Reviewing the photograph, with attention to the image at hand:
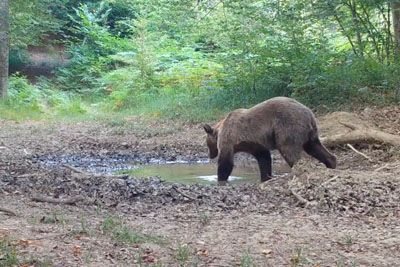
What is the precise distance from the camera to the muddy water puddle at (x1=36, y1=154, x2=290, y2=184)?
11.8 metres

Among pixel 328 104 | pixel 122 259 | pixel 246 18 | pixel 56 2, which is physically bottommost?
pixel 122 259

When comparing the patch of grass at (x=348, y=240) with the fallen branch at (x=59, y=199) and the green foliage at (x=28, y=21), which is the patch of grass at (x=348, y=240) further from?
the green foliage at (x=28, y=21)

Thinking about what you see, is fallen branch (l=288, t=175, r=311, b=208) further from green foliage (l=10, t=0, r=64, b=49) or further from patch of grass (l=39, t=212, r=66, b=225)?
green foliage (l=10, t=0, r=64, b=49)

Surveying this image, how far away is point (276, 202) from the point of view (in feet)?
27.4

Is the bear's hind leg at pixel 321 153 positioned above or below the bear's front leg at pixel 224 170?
above

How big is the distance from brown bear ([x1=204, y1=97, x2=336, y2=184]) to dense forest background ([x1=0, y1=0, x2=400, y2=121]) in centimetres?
509

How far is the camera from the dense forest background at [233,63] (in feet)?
55.8

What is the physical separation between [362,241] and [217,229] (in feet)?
4.56

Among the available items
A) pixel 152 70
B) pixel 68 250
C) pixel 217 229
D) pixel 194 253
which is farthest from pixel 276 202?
Answer: pixel 152 70

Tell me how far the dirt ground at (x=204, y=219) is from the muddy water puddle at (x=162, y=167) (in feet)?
3.95

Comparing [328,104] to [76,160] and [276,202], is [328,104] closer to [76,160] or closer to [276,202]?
[76,160]

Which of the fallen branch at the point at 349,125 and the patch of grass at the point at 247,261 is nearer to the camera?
the patch of grass at the point at 247,261

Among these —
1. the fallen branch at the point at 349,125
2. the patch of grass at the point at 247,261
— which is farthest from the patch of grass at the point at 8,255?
the fallen branch at the point at 349,125

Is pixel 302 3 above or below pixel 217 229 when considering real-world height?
above
